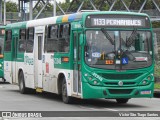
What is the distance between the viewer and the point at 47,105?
18031 millimetres

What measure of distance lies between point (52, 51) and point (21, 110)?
4.05 meters

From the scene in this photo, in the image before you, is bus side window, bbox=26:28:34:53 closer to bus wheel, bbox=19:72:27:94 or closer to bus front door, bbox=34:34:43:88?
bus front door, bbox=34:34:43:88

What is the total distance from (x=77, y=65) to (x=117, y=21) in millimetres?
1794

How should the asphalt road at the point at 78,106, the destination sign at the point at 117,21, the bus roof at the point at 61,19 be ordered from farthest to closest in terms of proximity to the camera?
the bus roof at the point at 61,19
the destination sign at the point at 117,21
the asphalt road at the point at 78,106

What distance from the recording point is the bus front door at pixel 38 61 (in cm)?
2114

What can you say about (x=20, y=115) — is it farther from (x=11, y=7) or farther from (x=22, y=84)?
(x=11, y=7)

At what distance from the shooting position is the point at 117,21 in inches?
684

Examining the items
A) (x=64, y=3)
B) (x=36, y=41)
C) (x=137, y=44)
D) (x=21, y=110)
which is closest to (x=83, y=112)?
(x=21, y=110)

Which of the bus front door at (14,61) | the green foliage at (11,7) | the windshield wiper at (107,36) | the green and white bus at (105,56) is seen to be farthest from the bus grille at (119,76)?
the green foliage at (11,7)

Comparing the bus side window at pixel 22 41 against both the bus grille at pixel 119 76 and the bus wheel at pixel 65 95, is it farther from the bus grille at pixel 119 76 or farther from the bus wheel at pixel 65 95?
the bus grille at pixel 119 76

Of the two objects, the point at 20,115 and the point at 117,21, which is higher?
the point at 117,21

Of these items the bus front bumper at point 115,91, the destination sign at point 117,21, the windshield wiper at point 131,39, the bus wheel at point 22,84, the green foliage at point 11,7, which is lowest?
the bus wheel at point 22,84

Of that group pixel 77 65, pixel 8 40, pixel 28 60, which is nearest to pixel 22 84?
pixel 28 60

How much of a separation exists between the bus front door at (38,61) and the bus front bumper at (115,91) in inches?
181
